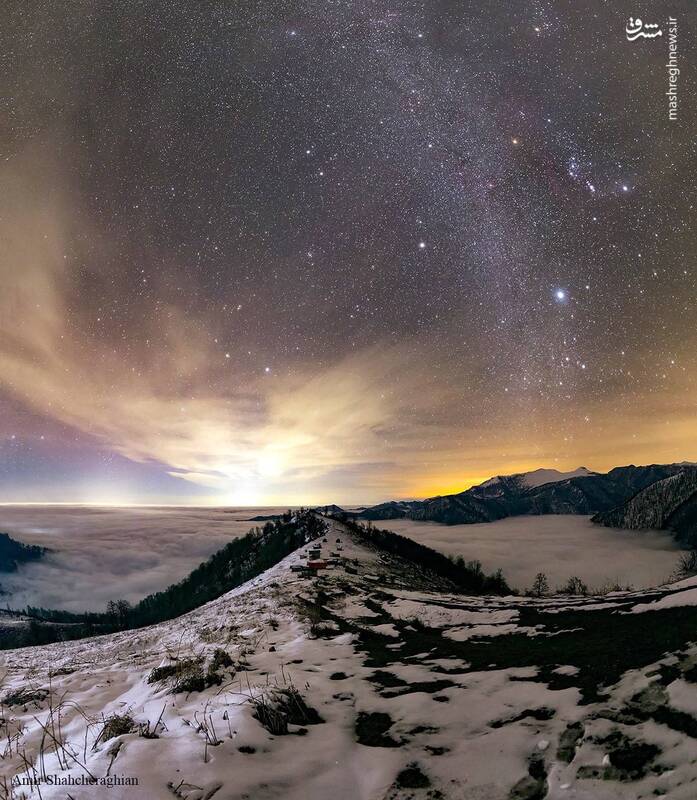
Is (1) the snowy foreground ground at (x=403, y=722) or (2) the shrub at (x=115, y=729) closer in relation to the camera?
(1) the snowy foreground ground at (x=403, y=722)

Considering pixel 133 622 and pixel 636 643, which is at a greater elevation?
pixel 636 643

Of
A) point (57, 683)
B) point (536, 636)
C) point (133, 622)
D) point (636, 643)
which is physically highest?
point (636, 643)

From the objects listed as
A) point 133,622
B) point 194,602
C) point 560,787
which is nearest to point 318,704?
point 560,787

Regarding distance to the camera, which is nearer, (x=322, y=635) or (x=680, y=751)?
(x=680, y=751)

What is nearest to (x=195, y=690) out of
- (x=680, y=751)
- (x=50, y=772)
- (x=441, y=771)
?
(x=50, y=772)

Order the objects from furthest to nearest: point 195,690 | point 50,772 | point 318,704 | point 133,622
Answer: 1. point 133,622
2. point 195,690
3. point 318,704
4. point 50,772

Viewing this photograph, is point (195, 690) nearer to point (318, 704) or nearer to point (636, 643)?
point (318, 704)

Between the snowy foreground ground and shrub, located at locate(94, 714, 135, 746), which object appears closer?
the snowy foreground ground

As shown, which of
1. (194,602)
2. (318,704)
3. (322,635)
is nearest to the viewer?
(318,704)
